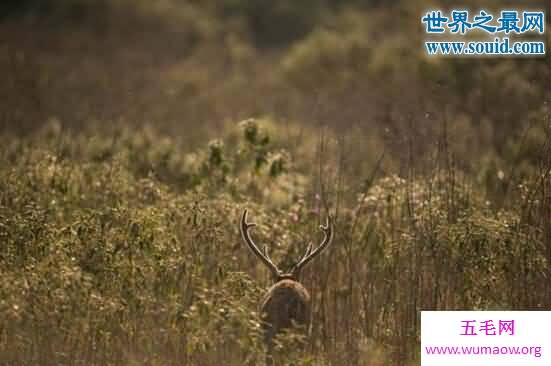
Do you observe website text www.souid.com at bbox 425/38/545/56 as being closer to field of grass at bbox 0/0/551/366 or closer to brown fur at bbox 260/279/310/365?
field of grass at bbox 0/0/551/366

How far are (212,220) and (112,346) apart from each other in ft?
4.11

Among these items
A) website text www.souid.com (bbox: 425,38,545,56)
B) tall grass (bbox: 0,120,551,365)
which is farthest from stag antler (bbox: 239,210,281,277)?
website text www.souid.com (bbox: 425,38,545,56)

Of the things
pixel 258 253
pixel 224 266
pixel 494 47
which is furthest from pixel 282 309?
pixel 494 47

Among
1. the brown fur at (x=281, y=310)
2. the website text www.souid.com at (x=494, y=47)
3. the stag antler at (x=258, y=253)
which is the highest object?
the website text www.souid.com at (x=494, y=47)

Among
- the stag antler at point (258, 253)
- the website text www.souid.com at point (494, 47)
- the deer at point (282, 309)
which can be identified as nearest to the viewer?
the deer at point (282, 309)

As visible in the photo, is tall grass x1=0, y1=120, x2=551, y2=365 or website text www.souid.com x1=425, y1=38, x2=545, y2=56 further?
website text www.souid.com x1=425, y1=38, x2=545, y2=56

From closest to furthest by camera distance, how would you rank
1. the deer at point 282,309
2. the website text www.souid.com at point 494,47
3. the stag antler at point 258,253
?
1. the deer at point 282,309
2. the stag antler at point 258,253
3. the website text www.souid.com at point 494,47

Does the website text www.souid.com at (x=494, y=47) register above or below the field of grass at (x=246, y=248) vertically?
above

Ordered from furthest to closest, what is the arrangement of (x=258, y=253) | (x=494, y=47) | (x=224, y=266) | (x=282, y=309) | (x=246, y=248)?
(x=494, y=47) < (x=246, y=248) < (x=224, y=266) < (x=258, y=253) < (x=282, y=309)

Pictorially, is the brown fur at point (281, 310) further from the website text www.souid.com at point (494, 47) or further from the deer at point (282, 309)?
the website text www.souid.com at point (494, 47)

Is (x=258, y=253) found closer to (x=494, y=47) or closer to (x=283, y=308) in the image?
(x=283, y=308)

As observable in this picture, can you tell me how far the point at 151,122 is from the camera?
726 inches

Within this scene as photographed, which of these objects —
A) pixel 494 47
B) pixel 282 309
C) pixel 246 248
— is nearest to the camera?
pixel 282 309

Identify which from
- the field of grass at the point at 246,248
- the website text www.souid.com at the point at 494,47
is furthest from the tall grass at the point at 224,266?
the website text www.souid.com at the point at 494,47
